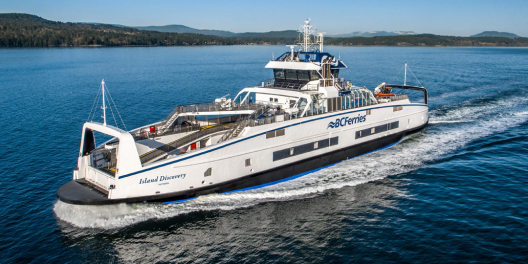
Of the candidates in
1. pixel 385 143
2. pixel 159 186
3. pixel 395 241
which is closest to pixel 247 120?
pixel 159 186

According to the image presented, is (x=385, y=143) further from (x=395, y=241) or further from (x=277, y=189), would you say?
(x=395, y=241)

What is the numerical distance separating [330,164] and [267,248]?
11.7m

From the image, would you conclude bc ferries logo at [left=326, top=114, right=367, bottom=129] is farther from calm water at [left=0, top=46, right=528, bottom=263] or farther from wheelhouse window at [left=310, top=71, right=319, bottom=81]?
wheelhouse window at [left=310, top=71, right=319, bottom=81]

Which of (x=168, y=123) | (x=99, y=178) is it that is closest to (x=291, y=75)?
(x=168, y=123)

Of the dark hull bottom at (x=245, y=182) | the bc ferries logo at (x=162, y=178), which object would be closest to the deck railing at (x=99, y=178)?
the dark hull bottom at (x=245, y=182)

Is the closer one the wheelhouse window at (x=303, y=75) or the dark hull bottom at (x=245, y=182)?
the dark hull bottom at (x=245, y=182)

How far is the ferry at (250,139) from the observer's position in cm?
1966

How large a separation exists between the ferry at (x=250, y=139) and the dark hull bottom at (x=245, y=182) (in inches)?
2.2

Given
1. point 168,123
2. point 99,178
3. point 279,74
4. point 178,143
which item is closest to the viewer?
point 99,178

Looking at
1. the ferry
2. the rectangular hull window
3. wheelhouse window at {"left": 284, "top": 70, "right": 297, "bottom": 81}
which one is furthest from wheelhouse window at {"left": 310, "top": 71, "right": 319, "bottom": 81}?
the rectangular hull window

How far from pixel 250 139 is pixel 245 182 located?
9.03ft

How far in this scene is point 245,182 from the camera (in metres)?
22.8

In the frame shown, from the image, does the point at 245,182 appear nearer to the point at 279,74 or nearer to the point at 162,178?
the point at 162,178

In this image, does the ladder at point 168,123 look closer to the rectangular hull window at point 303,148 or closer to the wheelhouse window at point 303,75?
the rectangular hull window at point 303,148
